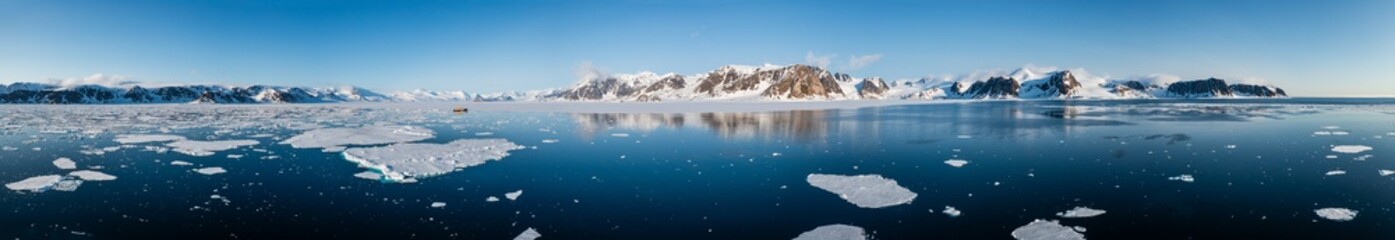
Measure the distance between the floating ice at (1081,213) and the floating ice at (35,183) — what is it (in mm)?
20375

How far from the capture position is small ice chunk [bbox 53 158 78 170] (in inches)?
711

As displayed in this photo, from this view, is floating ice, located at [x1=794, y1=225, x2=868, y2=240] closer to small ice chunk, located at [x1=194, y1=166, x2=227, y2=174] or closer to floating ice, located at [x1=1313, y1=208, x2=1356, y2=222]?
floating ice, located at [x1=1313, y1=208, x2=1356, y2=222]

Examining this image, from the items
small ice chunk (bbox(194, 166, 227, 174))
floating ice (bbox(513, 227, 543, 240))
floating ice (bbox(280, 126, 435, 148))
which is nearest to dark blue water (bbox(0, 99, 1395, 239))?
floating ice (bbox(513, 227, 543, 240))

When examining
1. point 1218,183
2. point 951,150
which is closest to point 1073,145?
point 951,150

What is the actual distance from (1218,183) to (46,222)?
22.6 m

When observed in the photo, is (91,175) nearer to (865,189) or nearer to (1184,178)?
(865,189)

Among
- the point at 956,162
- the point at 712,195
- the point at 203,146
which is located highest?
the point at 203,146

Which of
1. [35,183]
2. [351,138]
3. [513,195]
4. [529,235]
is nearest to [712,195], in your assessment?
[513,195]

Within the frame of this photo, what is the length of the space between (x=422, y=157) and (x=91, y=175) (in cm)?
758

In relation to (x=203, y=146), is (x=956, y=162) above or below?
below

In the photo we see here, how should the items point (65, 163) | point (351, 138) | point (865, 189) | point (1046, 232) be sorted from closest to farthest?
point (1046, 232) → point (865, 189) → point (65, 163) → point (351, 138)

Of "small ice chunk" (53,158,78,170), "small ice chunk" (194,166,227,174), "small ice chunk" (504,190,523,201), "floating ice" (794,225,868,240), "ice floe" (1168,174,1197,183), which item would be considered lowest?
"floating ice" (794,225,868,240)

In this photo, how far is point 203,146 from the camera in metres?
24.5

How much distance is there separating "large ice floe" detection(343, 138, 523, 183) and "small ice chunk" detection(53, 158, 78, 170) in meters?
6.61
